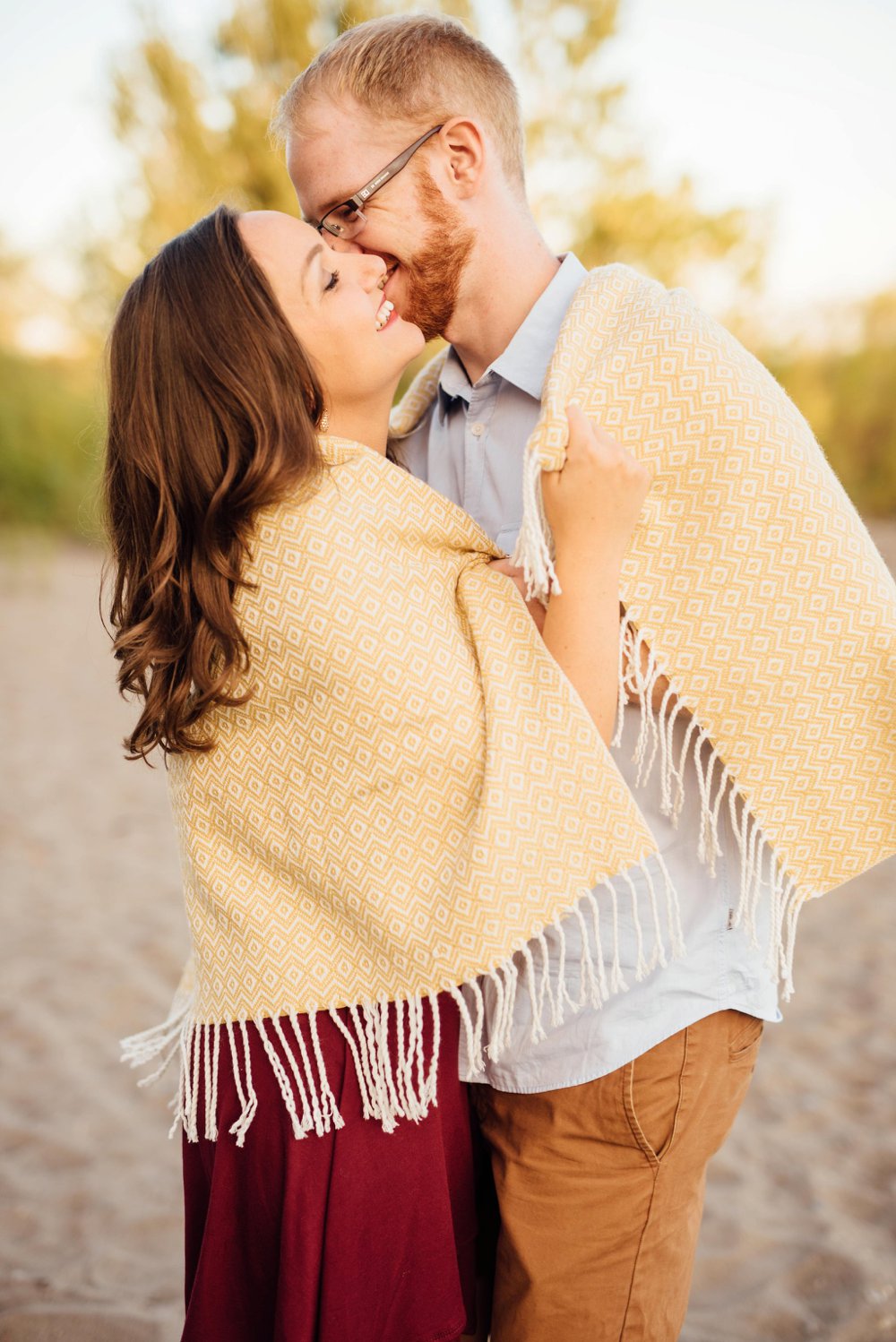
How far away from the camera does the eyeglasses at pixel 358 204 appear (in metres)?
1.85

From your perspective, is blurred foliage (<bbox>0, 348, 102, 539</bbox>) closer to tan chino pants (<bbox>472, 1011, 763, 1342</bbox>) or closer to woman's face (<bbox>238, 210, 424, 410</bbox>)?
woman's face (<bbox>238, 210, 424, 410</bbox>)

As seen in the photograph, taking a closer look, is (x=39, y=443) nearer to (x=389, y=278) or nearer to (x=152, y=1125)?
(x=152, y=1125)

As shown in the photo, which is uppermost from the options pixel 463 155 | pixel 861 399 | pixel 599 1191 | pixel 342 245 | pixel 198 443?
pixel 861 399

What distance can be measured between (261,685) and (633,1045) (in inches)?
30.6

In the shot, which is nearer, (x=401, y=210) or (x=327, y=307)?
(x=327, y=307)

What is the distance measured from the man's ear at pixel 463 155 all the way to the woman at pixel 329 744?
346 millimetres

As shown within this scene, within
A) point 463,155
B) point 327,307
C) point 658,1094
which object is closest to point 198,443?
point 327,307

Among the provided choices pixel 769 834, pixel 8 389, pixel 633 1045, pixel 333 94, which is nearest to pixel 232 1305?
pixel 633 1045

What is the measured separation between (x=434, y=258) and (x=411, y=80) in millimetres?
328

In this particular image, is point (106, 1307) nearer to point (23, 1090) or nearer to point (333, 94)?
point (23, 1090)

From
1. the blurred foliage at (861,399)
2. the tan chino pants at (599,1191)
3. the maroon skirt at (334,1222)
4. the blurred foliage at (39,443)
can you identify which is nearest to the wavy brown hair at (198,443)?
the maroon skirt at (334,1222)

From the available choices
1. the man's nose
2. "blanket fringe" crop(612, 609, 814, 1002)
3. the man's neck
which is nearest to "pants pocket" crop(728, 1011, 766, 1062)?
"blanket fringe" crop(612, 609, 814, 1002)

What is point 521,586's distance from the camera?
5.03 ft

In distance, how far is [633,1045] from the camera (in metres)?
1.57
